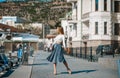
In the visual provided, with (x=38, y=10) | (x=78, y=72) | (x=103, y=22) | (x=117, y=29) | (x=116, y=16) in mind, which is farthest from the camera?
(x=38, y=10)

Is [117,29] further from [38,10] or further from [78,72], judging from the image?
[38,10]

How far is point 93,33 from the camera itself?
57.9 metres

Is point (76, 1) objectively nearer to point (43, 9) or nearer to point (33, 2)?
point (43, 9)

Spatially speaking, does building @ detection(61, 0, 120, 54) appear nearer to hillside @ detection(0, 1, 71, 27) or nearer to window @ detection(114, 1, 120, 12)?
window @ detection(114, 1, 120, 12)

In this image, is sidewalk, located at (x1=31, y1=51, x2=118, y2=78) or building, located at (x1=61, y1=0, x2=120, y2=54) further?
building, located at (x1=61, y1=0, x2=120, y2=54)

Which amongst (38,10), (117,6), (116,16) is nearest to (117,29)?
(116,16)

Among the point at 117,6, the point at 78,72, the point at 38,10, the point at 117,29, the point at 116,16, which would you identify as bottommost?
the point at 78,72

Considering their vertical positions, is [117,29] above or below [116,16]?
below

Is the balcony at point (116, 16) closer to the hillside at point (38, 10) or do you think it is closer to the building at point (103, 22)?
the building at point (103, 22)

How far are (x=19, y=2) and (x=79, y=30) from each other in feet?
374

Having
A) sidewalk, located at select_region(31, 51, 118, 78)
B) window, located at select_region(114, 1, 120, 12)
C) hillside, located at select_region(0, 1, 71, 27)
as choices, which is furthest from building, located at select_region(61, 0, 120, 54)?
hillside, located at select_region(0, 1, 71, 27)

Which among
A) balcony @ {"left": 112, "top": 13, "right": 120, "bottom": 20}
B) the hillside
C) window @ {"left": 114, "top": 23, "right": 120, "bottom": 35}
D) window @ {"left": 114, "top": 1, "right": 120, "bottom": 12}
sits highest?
the hillside

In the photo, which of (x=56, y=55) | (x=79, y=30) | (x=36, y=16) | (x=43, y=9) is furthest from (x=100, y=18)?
(x=43, y=9)

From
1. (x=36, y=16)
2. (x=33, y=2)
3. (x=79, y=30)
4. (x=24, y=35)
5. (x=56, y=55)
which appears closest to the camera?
(x=56, y=55)
